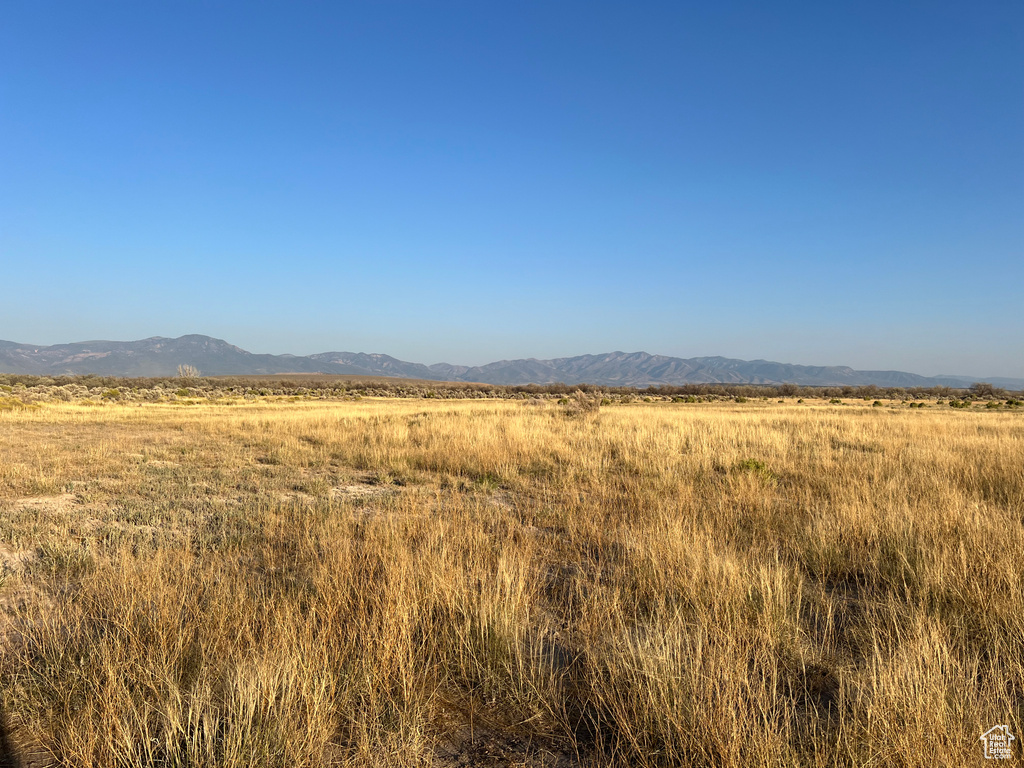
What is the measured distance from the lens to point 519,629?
127 inches

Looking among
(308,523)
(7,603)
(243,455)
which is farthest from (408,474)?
(7,603)

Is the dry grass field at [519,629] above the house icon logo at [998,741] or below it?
below

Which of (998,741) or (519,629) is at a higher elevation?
(998,741)

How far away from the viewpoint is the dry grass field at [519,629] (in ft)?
7.36

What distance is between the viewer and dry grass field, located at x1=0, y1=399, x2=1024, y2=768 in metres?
2.24

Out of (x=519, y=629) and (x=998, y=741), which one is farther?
(x=519, y=629)

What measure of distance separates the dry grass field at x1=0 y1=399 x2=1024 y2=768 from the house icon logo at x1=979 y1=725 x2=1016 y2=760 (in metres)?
0.05

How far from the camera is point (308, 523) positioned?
5715 millimetres

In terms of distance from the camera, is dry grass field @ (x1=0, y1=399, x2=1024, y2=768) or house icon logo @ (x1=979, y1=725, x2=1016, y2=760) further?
dry grass field @ (x1=0, y1=399, x2=1024, y2=768)

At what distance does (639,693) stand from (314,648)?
178 cm

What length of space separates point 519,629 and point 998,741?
2.31 metres

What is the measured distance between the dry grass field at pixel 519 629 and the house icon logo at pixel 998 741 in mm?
47

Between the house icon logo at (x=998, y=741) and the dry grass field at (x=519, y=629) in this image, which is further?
the dry grass field at (x=519, y=629)

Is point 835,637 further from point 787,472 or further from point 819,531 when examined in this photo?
point 787,472
